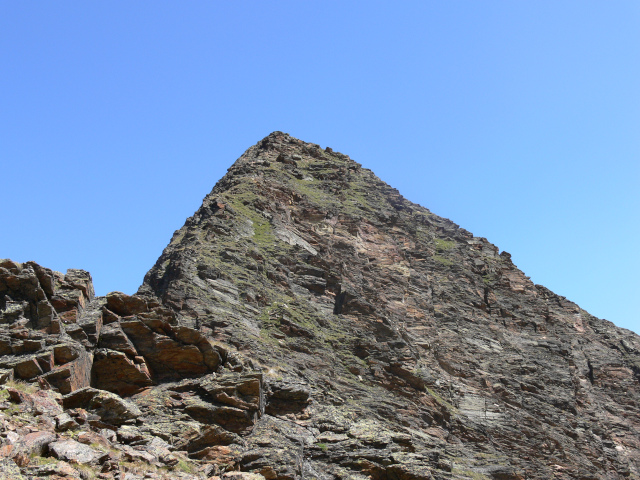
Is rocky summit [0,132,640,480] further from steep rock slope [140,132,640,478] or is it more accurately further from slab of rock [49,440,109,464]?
steep rock slope [140,132,640,478]

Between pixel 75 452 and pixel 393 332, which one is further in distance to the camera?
pixel 393 332

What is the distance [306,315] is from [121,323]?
1843 centimetres

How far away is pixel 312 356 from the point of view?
41.4 meters

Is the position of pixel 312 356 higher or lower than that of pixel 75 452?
higher

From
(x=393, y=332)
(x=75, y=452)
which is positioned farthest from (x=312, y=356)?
(x=75, y=452)

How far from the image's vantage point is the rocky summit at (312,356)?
937 inches

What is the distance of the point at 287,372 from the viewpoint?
120 feet

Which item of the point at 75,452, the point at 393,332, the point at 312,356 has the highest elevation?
the point at 393,332

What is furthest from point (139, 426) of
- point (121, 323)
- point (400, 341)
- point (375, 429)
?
point (400, 341)

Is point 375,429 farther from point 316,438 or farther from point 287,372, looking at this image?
point 287,372

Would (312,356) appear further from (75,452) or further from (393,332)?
(75,452)

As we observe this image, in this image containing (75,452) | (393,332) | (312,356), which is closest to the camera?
(75,452)

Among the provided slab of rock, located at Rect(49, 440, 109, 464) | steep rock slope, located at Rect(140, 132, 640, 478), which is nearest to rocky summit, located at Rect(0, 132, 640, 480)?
slab of rock, located at Rect(49, 440, 109, 464)

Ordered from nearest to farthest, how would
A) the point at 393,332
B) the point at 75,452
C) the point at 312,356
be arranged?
1. the point at 75,452
2. the point at 312,356
3. the point at 393,332
